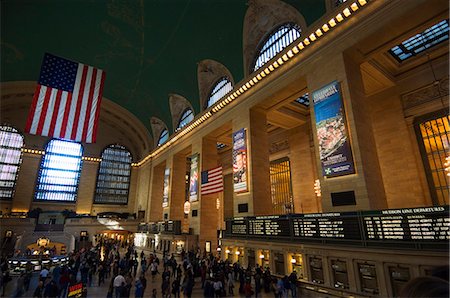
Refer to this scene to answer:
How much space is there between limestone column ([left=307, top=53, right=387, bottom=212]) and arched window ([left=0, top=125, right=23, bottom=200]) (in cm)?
3583

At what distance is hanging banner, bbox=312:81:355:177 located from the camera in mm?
9594

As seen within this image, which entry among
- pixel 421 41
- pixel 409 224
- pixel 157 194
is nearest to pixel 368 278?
pixel 409 224

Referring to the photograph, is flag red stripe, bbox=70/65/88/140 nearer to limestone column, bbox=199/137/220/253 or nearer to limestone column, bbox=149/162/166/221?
limestone column, bbox=199/137/220/253

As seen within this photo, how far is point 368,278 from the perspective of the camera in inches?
286

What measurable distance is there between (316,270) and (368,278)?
5.97 ft

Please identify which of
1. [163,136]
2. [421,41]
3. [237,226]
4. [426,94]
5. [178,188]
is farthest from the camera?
[163,136]

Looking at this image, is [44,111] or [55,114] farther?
[55,114]

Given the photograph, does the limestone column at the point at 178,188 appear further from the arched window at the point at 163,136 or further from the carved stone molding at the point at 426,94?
the carved stone molding at the point at 426,94

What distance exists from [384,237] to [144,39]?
20843mm

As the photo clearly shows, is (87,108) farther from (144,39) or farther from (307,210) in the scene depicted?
(307,210)

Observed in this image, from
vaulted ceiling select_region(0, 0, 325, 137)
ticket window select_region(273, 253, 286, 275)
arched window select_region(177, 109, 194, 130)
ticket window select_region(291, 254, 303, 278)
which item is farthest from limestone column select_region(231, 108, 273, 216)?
arched window select_region(177, 109, 194, 130)

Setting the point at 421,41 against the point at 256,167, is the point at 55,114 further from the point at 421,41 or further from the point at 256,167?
the point at 421,41

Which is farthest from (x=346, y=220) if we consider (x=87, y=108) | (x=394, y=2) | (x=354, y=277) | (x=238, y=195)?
(x=87, y=108)

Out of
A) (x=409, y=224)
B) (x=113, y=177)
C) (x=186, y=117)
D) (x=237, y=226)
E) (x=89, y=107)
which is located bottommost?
(x=237, y=226)
